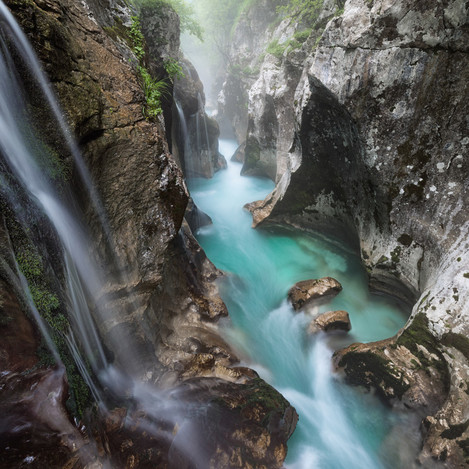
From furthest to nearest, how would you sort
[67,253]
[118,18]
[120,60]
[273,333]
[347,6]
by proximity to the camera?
[273,333], [347,6], [118,18], [120,60], [67,253]

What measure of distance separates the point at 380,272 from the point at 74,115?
25.8ft

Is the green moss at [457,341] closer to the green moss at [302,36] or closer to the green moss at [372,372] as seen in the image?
the green moss at [372,372]

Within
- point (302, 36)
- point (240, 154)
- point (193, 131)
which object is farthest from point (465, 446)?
point (240, 154)

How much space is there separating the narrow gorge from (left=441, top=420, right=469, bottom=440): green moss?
16mm

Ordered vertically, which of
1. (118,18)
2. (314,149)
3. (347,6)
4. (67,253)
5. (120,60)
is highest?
(347,6)

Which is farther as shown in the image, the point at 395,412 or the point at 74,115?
the point at 395,412

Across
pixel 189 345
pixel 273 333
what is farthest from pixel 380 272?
pixel 189 345

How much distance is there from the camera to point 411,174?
20.5ft

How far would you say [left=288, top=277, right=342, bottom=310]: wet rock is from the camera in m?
7.50

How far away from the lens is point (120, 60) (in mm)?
4629

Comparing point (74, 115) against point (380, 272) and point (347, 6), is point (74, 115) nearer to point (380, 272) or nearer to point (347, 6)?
point (347, 6)

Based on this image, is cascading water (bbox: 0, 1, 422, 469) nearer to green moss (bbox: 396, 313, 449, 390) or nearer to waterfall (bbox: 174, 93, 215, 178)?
green moss (bbox: 396, 313, 449, 390)

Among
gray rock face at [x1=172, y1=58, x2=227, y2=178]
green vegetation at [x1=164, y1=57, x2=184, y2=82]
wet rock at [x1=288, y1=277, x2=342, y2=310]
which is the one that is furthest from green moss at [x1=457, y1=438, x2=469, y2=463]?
gray rock face at [x1=172, y1=58, x2=227, y2=178]

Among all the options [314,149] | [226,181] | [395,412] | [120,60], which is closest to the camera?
[120,60]
